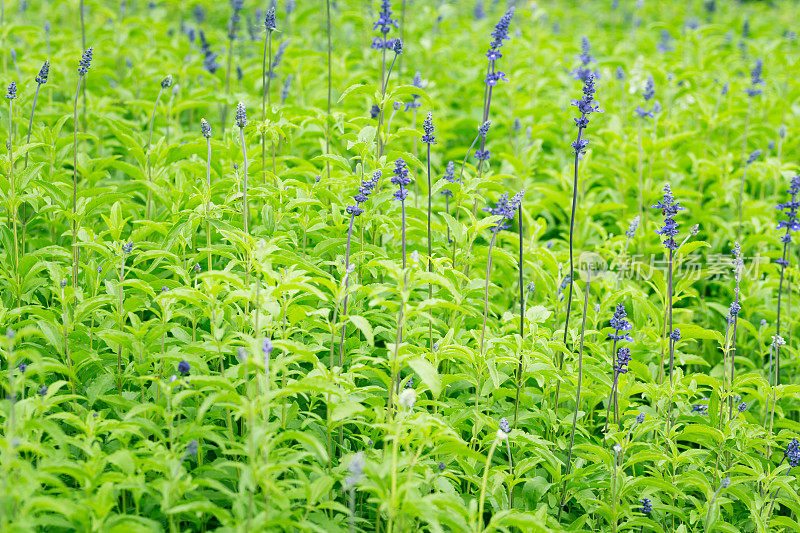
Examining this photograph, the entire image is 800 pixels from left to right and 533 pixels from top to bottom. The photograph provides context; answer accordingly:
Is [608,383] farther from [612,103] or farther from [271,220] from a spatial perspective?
[612,103]

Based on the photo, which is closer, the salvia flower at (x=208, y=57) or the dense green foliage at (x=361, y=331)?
the dense green foliage at (x=361, y=331)

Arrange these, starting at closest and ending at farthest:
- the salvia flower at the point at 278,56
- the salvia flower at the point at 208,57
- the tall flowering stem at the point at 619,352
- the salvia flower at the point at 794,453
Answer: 1. the tall flowering stem at the point at 619,352
2. the salvia flower at the point at 794,453
3. the salvia flower at the point at 278,56
4. the salvia flower at the point at 208,57

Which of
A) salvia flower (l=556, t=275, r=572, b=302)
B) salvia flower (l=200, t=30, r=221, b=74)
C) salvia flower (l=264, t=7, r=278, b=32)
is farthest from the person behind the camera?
salvia flower (l=200, t=30, r=221, b=74)

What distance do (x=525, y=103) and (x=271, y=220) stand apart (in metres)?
3.63

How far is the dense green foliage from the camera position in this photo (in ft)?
9.37

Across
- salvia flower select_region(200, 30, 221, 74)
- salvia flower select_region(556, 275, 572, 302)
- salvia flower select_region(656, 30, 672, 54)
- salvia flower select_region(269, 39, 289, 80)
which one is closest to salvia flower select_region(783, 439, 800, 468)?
salvia flower select_region(556, 275, 572, 302)

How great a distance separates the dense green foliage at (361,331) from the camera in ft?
9.37

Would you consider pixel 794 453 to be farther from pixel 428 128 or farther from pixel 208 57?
pixel 208 57

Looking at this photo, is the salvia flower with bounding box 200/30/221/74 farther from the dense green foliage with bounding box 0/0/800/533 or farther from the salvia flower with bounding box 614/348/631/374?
the salvia flower with bounding box 614/348/631/374

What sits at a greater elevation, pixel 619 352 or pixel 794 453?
pixel 619 352

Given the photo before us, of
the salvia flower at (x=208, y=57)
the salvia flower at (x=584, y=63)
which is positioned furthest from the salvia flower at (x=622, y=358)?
the salvia flower at (x=208, y=57)

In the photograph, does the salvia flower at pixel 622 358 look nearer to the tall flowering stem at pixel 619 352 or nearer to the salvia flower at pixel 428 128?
the tall flowering stem at pixel 619 352

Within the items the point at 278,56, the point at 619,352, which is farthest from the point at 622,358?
the point at 278,56

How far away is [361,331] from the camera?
3984mm
